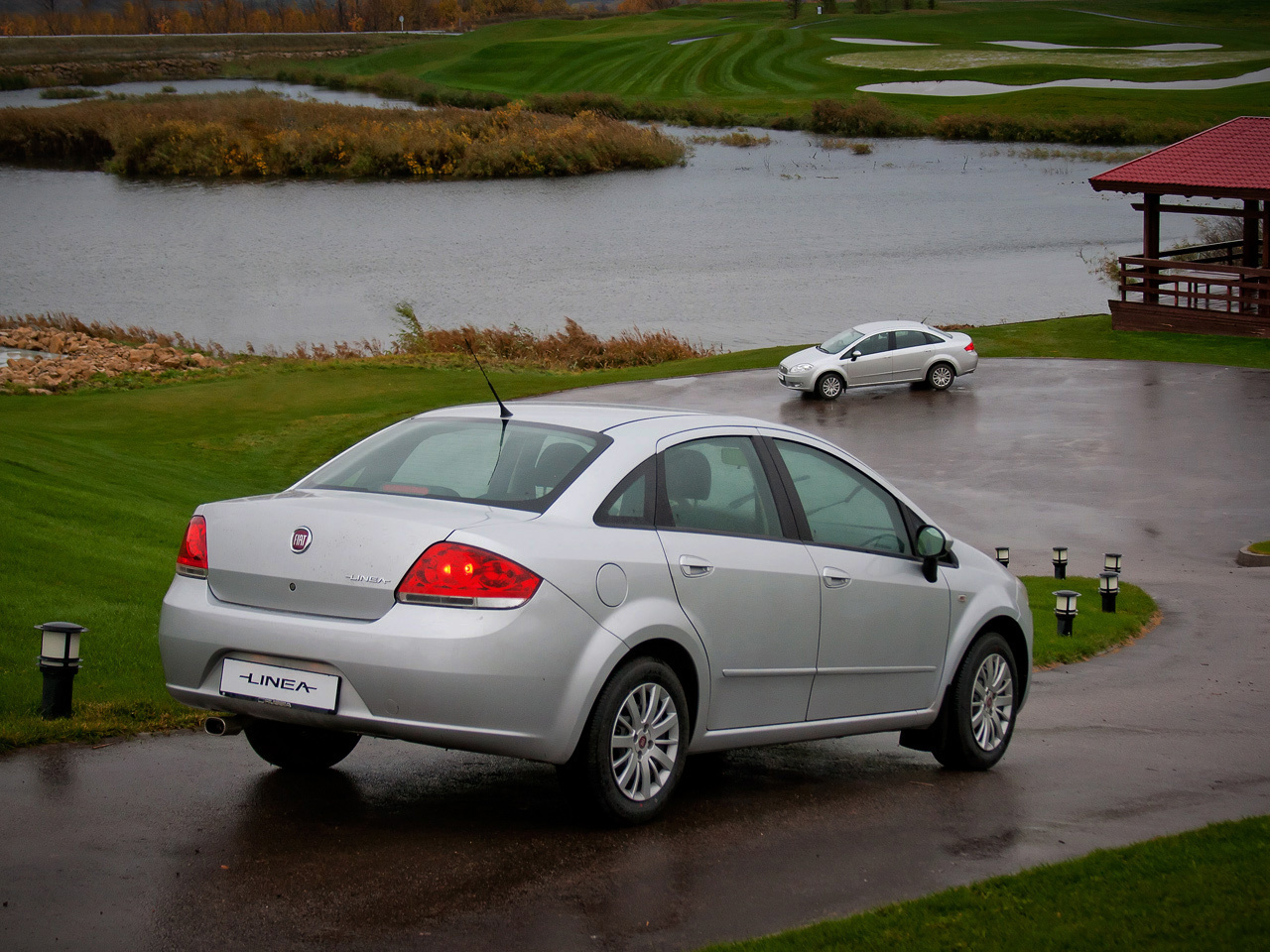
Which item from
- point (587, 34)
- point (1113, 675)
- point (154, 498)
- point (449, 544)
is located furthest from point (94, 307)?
point (587, 34)

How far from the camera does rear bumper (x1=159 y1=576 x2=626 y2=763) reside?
15.9ft

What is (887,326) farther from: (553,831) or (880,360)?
(553,831)

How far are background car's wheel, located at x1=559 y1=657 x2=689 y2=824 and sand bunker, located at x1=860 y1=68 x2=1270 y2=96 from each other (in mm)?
110139

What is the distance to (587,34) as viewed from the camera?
15975 cm

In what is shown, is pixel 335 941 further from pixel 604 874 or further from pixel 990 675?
pixel 990 675

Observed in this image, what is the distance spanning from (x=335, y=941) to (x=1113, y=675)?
8.23 metres

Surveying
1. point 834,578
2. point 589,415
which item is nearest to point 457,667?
point 589,415

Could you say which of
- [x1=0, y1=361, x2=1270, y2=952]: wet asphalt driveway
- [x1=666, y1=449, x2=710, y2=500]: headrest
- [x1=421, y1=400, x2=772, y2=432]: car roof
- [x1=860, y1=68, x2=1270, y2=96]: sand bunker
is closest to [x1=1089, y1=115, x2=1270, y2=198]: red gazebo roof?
[x1=0, y1=361, x2=1270, y2=952]: wet asphalt driveway

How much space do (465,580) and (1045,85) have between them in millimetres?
117132

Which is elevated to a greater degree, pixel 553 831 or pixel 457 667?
pixel 457 667

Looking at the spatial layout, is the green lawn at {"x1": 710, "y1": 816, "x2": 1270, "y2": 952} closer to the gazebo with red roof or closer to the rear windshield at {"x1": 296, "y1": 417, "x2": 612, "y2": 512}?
the rear windshield at {"x1": 296, "y1": 417, "x2": 612, "y2": 512}

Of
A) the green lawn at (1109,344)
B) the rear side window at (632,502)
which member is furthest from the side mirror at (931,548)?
the green lawn at (1109,344)

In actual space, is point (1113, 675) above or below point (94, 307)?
below

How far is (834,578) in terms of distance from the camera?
613 cm
